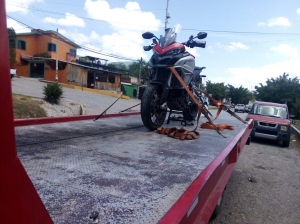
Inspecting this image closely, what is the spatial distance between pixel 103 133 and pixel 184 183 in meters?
1.72

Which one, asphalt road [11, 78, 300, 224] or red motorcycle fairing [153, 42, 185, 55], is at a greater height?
red motorcycle fairing [153, 42, 185, 55]

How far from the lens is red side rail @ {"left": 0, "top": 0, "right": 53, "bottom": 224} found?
726 mm

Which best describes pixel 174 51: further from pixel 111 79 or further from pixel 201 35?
pixel 111 79

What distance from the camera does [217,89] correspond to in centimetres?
5425

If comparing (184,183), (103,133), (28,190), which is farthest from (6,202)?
(103,133)

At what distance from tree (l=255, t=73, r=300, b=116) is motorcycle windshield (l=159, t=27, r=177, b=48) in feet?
89.8

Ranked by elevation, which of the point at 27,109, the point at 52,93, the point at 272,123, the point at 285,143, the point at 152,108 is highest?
the point at 152,108

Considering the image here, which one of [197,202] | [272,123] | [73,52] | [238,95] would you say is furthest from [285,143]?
[238,95]

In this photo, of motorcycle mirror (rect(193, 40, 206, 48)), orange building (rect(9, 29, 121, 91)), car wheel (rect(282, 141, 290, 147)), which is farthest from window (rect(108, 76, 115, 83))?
motorcycle mirror (rect(193, 40, 206, 48))

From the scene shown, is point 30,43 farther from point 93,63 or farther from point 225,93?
point 225,93

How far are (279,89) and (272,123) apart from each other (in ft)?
79.1

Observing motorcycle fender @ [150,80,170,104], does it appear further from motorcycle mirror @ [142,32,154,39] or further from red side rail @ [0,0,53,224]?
red side rail @ [0,0,53,224]

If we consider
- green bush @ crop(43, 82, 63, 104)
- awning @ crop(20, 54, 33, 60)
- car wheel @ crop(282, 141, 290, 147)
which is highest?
awning @ crop(20, 54, 33, 60)

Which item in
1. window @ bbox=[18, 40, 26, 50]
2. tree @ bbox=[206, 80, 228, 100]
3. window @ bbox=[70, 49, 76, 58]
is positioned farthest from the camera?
tree @ bbox=[206, 80, 228, 100]
